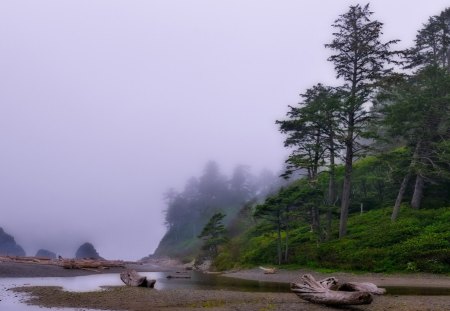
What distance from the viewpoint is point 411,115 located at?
38.9 meters

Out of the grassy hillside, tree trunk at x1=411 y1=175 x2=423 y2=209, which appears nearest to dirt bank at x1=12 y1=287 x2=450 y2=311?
the grassy hillside

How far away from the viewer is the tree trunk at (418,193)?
3991 cm

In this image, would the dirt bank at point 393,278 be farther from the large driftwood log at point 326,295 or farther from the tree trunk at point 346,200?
the large driftwood log at point 326,295

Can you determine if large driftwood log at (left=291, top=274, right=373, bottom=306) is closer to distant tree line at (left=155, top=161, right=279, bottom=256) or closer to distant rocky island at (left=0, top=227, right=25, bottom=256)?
distant tree line at (left=155, top=161, right=279, bottom=256)

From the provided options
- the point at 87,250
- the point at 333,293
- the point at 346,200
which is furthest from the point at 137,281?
the point at 87,250

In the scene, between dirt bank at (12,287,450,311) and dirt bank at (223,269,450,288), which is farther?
dirt bank at (223,269,450,288)

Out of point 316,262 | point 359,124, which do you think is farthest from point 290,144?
point 316,262

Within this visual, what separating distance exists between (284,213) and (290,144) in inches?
332

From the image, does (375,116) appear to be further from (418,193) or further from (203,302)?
(203,302)

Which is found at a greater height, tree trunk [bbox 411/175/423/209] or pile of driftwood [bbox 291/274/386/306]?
tree trunk [bbox 411/175/423/209]

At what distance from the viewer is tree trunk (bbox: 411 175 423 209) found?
1571 inches

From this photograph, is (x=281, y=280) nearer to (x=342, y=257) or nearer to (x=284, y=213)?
(x=342, y=257)

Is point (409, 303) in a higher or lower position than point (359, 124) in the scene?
lower

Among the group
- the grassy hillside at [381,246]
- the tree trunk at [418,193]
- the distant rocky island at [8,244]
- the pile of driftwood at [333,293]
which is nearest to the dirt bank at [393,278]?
the grassy hillside at [381,246]
